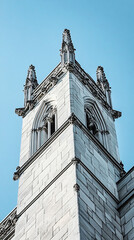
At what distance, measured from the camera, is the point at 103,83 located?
116ft

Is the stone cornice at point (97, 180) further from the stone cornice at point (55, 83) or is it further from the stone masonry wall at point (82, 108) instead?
the stone cornice at point (55, 83)

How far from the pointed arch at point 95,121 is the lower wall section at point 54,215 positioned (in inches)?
249

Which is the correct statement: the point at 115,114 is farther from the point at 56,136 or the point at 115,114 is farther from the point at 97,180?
the point at 97,180

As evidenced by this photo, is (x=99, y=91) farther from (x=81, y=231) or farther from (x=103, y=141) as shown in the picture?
(x=81, y=231)

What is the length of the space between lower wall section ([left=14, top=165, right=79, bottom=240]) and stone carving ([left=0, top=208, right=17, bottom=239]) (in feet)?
6.05

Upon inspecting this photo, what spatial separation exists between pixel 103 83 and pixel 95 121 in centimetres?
587

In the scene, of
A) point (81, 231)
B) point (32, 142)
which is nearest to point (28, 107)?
point (32, 142)

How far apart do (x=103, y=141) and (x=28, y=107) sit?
4.57 meters

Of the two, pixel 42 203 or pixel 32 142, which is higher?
pixel 32 142

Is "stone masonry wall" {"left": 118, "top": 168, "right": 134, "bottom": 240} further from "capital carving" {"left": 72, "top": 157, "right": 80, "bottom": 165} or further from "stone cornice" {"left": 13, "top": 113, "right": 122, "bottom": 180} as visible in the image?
"capital carving" {"left": 72, "top": 157, "right": 80, "bottom": 165}

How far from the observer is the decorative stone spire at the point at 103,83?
1333 inches

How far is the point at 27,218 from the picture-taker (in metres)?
23.0

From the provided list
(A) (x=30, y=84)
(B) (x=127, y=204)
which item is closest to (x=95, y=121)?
(A) (x=30, y=84)

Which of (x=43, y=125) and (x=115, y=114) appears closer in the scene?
(x=43, y=125)
